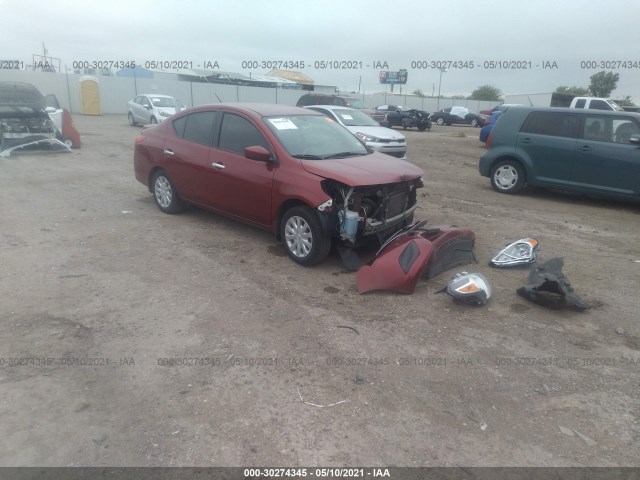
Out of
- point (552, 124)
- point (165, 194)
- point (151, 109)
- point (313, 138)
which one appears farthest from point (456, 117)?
point (313, 138)

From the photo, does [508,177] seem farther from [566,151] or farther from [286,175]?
[286,175]

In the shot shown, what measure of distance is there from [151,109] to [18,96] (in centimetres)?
917

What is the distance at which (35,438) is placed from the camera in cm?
278

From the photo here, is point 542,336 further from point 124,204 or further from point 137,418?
point 124,204

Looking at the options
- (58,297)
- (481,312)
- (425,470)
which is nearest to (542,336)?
(481,312)

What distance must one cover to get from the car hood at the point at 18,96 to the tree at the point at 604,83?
42.9 m

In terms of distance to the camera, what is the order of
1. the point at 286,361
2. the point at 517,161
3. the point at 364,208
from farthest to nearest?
the point at 517,161 < the point at 364,208 < the point at 286,361

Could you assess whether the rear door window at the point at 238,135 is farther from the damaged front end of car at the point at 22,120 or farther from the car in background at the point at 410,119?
the car in background at the point at 410,119

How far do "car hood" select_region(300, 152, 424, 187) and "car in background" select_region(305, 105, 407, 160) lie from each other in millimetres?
5560

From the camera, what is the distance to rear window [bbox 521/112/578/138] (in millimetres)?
8938

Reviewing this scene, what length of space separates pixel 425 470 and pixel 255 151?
3.95m

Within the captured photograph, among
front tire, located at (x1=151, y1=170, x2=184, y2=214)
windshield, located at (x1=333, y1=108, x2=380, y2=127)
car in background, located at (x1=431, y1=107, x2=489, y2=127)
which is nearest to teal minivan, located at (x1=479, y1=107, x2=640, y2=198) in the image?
windshield, located at (x1=333, y1=108, x2=380, y2=127)

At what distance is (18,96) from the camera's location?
39.5ft

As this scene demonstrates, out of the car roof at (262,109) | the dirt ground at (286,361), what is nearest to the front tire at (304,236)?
the dirt ground at (286,361)
